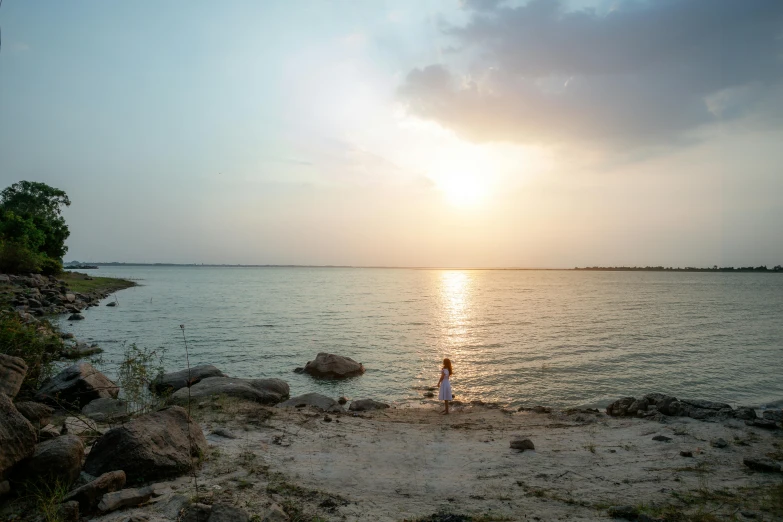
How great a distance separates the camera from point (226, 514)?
21.0 feet

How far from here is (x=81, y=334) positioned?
32250mm

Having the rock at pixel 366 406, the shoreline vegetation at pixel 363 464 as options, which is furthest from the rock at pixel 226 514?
the rock at pixel 366 406

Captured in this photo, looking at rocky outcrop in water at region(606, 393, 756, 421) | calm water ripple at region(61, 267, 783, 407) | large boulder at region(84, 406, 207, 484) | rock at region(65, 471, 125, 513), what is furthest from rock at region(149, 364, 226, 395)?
rocky outcrop in water at region(606, 393, 756, 421)

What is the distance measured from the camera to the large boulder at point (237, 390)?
51.3 ft

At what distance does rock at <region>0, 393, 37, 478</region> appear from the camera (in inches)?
260

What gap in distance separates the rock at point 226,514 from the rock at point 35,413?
15.2 feet

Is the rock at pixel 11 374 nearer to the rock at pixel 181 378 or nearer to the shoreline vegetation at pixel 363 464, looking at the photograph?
→ the shoreline vegetation at pixel 363 464

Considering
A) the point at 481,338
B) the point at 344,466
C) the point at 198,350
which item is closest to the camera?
the point at 344,466

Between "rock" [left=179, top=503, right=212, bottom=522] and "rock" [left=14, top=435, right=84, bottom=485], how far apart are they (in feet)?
7.76

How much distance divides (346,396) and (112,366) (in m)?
12.8

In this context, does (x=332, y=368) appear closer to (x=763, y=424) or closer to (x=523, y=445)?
(x=523, y=445)

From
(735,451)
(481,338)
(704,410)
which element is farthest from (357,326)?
(735,451)

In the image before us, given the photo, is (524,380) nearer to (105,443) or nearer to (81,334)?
(105,443)

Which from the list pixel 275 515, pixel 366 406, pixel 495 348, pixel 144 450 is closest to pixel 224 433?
pixel 144 450
